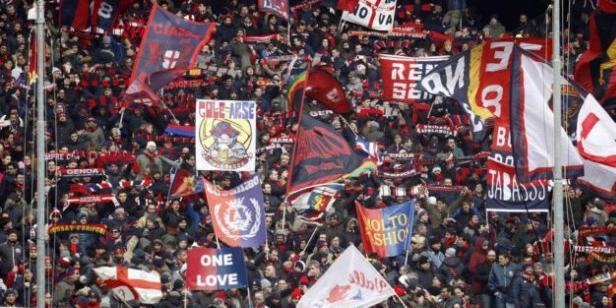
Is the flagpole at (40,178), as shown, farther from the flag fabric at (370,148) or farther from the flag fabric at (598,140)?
the flag fabric at (598,140)

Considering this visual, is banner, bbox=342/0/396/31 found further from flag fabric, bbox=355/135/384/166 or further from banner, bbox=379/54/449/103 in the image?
banner, bbox=379/54/449/103

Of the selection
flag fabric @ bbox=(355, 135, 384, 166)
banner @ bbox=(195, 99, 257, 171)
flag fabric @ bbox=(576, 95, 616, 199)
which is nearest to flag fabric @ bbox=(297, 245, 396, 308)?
flag fabric @ bbox=(576, 95, 616, 199)

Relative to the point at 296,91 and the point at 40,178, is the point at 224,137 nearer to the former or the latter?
the point at 296,91

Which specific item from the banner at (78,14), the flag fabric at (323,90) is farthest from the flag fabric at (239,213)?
the banner at (78,14)

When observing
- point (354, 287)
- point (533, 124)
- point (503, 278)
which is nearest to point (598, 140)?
point (533, 124)

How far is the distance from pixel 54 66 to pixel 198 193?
200 inches

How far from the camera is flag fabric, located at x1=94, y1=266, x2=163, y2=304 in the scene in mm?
37594

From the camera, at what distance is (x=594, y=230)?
4034 cm

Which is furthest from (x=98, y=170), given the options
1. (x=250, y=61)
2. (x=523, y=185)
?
(x=523, y=185)

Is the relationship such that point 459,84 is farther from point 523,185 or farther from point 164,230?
point 164,230

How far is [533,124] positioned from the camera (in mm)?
36812

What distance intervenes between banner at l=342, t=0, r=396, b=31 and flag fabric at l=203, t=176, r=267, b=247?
29.1 feet

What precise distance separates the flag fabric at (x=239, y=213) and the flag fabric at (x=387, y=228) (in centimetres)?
163

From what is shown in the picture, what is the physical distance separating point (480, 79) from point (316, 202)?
5.13 metres
